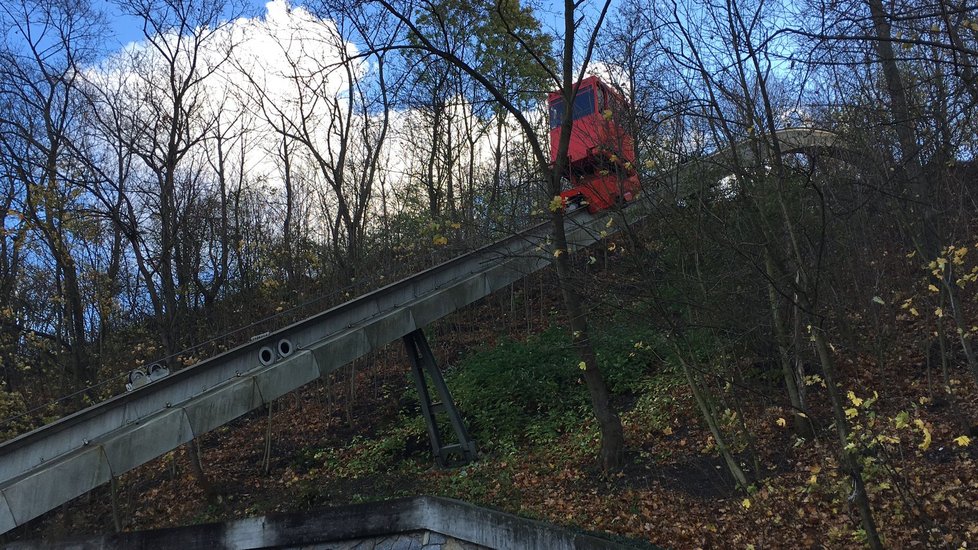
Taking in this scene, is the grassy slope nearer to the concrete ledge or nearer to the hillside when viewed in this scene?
the hillside

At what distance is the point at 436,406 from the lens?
10.7 meters

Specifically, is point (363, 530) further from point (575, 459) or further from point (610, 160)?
point (610, 160)

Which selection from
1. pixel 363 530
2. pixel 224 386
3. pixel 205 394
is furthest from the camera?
pixel 224 386

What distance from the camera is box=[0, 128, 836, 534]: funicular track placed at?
275 inches

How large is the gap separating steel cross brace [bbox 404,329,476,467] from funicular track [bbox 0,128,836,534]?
0.04 metres

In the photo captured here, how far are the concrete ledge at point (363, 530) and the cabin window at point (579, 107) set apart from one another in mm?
8103

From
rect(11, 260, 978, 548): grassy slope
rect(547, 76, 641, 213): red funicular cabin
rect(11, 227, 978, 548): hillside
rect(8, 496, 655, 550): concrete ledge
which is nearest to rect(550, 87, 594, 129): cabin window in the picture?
rect(547, 76, 641, 213): red funicular cabin

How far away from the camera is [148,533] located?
8453 mm

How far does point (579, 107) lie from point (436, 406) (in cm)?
684

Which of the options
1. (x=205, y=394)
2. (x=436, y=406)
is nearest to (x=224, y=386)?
(x=205, y=394)

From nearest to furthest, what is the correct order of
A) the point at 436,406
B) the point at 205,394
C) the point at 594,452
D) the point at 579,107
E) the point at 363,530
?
the point at 363,530 → the point at 205,394 → the point at 594,452 → the point at 436,406 → the point at 579,107

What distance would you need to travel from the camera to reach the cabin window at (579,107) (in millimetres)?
13183

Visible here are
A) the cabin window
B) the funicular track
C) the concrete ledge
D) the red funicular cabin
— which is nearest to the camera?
the concrete ledge

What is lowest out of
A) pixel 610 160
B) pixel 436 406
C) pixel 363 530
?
pixel 363 530
